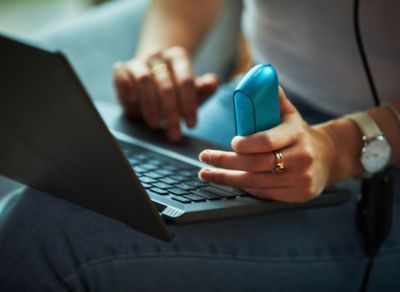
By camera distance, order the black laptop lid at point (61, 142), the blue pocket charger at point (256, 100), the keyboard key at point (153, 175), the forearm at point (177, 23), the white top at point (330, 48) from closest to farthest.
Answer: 1. the black laptop lid at point (61, 142)
2. the blue pocket charger at point (256, 100)
3. the keyboard key at point (153, 175)
4. the white top at point (330, 48)
5. the forearm at point (177, 23)

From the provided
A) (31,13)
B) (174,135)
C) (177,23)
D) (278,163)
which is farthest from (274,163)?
(31,13)

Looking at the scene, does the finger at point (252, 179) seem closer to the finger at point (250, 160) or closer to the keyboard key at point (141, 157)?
the finger at point (250, 160)

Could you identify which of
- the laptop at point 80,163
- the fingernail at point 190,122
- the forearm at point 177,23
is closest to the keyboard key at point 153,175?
the laptop at point 80,163

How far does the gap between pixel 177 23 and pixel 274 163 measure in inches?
18.8

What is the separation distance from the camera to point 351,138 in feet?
2.20

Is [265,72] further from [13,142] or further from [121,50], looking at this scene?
[121,50]

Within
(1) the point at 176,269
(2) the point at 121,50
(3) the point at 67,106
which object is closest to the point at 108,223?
(1) the point at 176,269

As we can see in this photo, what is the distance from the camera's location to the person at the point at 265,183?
1.87ft

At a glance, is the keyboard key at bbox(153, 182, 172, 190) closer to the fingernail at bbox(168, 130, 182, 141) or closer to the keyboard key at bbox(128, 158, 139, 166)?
the keyboard key at bbox(128, 158, 139, 166)

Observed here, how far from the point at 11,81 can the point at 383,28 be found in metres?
0.47

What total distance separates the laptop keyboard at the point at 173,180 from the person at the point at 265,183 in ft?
0.06

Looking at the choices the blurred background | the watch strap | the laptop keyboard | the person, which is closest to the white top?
the person

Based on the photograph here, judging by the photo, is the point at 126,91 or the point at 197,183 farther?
the point at 126,91

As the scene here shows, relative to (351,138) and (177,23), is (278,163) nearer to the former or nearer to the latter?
(351,138)
